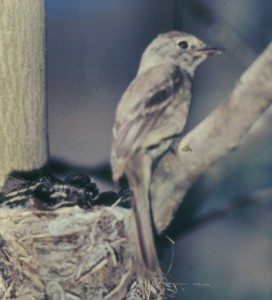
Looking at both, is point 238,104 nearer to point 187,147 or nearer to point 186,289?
point 187,147

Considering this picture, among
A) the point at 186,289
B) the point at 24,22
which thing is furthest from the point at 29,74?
the point at 186,289

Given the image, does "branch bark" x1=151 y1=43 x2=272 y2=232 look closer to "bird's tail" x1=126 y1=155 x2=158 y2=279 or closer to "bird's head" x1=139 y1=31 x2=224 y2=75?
"bird's tail" x1=126 y1=155 x2=158 y2=279

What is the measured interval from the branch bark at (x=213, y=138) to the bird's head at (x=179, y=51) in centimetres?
18

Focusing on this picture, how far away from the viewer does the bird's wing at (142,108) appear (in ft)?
7.69

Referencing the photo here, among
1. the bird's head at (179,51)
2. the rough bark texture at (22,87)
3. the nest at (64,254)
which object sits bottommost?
the nest at (64,254)

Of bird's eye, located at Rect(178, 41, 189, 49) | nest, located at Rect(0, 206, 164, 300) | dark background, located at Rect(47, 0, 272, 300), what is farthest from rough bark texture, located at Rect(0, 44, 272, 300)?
bird's eye, located at Rect(178, 41, 189, 49)

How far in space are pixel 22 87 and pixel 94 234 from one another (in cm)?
66

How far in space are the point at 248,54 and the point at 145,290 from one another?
1022 millimetres

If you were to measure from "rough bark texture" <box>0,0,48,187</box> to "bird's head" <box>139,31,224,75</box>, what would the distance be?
1.49 feet

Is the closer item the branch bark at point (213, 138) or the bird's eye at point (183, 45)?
the branch bark at point (213, 138)

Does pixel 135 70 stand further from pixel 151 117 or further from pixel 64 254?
pixel 64 254

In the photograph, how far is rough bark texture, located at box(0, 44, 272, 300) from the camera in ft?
7.52

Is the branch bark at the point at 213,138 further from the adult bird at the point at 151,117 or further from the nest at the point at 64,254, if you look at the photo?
the nest at the point at 64,254

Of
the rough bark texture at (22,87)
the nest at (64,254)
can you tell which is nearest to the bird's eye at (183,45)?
the rough bark texture at (22,87)
